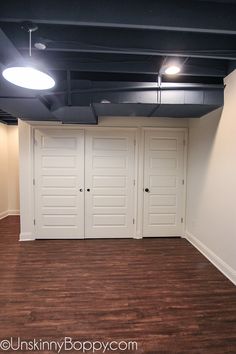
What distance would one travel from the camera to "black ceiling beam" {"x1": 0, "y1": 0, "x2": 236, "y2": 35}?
161 cm

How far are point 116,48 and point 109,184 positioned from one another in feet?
8.50

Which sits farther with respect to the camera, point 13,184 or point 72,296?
point 13,184

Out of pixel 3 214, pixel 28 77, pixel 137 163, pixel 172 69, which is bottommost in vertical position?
pixel 3 214

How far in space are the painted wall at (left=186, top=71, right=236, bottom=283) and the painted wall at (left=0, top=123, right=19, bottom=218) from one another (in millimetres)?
4540

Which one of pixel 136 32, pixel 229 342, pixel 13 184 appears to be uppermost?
pixel 136 32

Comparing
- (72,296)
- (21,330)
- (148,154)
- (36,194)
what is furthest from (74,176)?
(21,330)

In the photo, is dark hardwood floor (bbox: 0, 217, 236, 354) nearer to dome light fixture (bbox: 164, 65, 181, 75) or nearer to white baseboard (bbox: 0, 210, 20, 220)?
white baseboard (bbox: 0, 210, 20, 220)

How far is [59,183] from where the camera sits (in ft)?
13.8

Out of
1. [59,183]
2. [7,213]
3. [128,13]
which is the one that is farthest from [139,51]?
[7,213]

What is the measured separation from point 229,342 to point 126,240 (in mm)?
2525

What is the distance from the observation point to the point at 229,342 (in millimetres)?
1862

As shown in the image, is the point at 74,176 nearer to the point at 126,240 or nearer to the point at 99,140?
the point at 99,140

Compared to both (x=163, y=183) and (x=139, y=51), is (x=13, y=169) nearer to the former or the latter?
(x=163, y=183)

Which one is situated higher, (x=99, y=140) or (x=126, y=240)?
(x=99, y=140)
